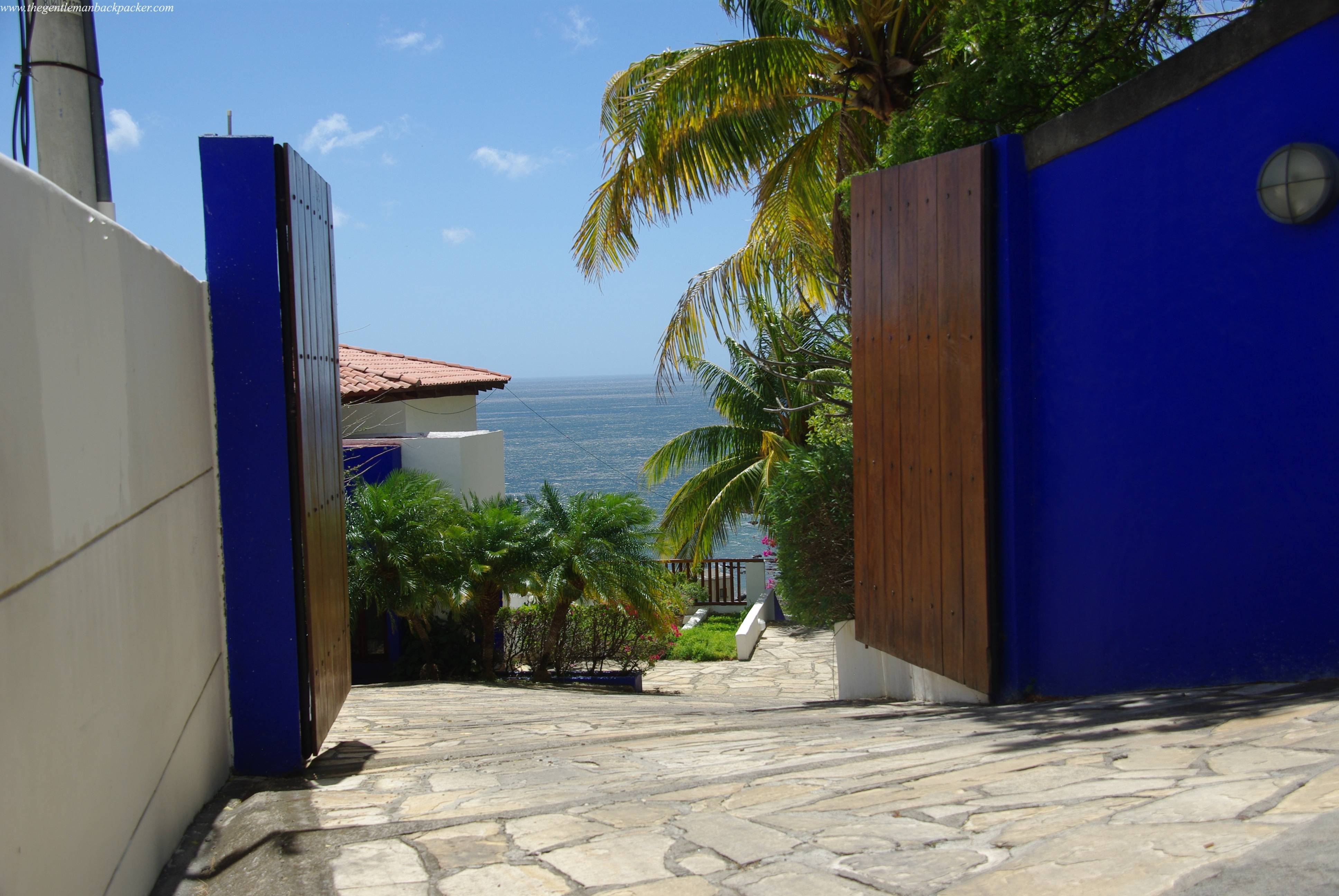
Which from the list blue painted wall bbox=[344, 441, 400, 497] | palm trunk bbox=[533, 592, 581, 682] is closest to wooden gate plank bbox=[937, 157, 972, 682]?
palm trunk bbox=[533, 592, 581, 682]


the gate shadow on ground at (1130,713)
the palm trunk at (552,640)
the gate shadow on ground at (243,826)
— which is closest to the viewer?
the gate shadow on ground at (243,826)

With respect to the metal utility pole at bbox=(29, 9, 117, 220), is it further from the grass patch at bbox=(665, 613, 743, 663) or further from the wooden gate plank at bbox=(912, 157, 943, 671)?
the grass patch at bbox=(665, 613, 743, 663)

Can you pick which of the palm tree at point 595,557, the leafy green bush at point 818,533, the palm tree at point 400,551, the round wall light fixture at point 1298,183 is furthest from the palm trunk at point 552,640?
the round wall light fixture at point 1298,183

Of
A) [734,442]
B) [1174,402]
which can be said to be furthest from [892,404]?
[734,442]

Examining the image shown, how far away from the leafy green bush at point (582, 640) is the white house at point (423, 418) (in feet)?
6.43

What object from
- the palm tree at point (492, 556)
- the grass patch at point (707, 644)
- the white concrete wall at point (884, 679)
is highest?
the palm tree at point (492, 556)

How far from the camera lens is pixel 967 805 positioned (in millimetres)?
2896

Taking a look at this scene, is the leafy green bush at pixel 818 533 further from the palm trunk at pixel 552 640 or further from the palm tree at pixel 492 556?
the palm trunk at pixel 552 640

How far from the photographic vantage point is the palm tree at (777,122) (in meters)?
9.52

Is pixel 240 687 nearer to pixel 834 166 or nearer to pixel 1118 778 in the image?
pixel 1118 778

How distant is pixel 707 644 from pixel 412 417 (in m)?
6.41

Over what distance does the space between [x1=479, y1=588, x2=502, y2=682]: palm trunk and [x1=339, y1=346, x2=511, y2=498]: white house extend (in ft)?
5.16

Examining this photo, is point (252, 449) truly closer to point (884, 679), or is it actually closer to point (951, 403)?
point (951, 403)

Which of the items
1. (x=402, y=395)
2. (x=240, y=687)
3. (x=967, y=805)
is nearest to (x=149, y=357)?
(x=240, y=687)
